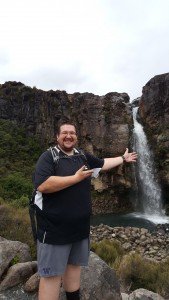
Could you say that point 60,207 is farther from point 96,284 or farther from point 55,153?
point 96,284

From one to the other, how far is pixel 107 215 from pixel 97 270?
21.0m

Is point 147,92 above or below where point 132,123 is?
above

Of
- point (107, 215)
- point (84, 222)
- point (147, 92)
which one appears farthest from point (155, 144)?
point (84, 222)

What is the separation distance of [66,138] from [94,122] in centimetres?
2613

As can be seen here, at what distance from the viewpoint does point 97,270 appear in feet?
16.9

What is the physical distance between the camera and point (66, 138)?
365cm

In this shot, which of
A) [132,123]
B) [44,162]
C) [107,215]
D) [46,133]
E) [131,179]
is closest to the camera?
[44,162]

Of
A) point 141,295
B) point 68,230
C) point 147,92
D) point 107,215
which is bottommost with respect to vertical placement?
point 107,215

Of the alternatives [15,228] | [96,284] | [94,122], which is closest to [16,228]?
[15,228]

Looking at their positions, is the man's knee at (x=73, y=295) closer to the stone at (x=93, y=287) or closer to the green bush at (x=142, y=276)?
the stone at (x=93, y=287)

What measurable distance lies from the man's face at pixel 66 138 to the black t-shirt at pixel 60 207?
0.17 m

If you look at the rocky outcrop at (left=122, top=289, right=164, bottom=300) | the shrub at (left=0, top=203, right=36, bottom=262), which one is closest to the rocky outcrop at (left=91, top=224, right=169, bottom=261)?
the shrub at (left=0, top=203, right=36, bottom=262)

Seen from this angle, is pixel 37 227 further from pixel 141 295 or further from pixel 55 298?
pixel 141 295

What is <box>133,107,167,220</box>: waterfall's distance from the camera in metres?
26.2
